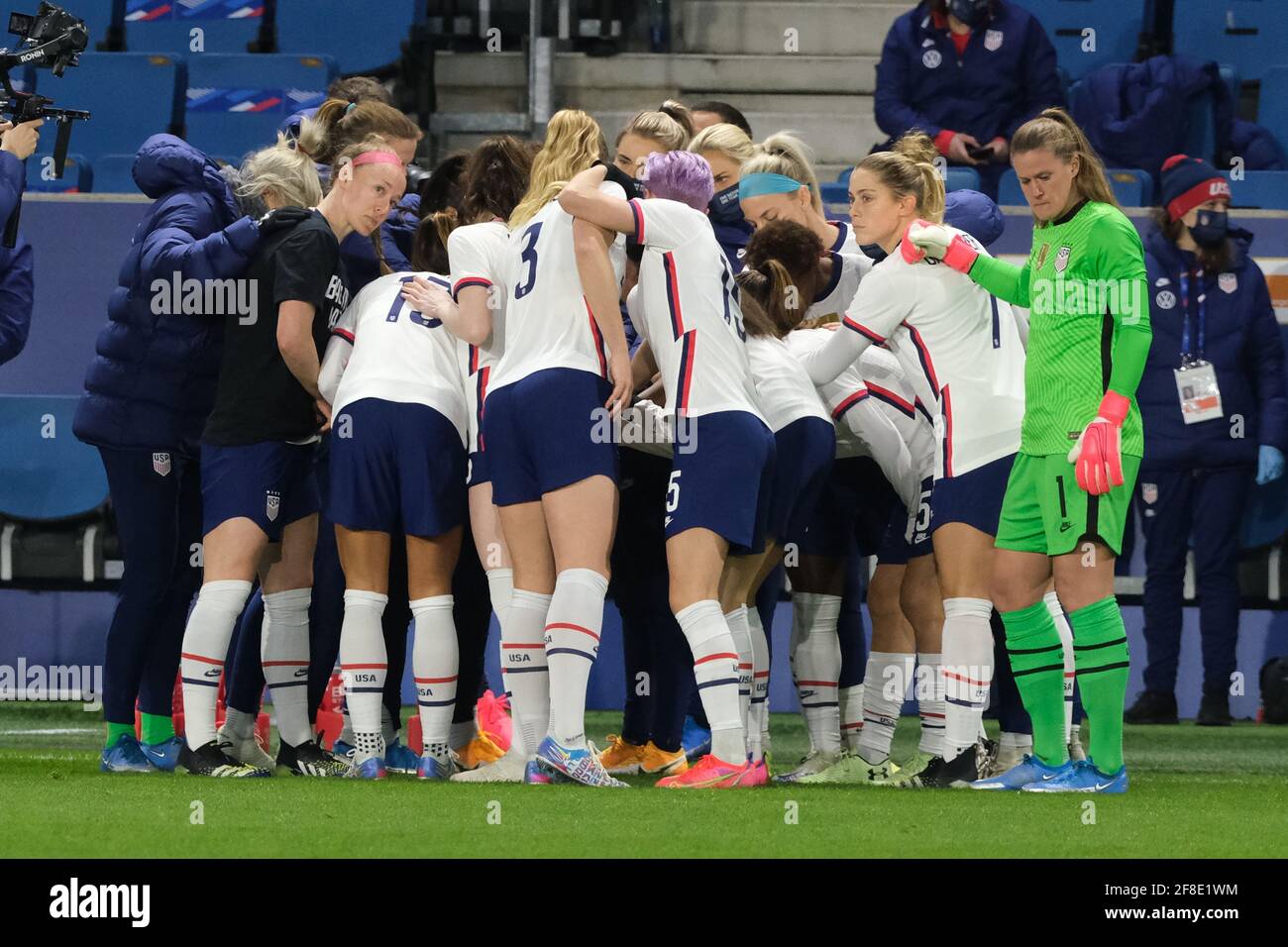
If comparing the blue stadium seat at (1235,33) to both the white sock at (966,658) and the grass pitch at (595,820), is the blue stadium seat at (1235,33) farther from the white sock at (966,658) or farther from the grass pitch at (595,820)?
the white sock at (966,658)

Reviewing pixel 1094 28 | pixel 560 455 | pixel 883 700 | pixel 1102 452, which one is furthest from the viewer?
pixel 1094 28

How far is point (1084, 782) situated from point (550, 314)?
1.85 m

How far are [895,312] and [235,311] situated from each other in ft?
6.08

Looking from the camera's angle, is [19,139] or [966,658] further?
[19,139]

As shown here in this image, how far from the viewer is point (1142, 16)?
9.94 metres

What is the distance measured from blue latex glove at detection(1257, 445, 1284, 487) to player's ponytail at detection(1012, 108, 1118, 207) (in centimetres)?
316

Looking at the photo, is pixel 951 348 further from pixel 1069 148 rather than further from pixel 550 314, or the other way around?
pixel 550 314

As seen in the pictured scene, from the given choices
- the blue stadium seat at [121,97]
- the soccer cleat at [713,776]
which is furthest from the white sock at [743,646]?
the blue stadium seat at [121,97]

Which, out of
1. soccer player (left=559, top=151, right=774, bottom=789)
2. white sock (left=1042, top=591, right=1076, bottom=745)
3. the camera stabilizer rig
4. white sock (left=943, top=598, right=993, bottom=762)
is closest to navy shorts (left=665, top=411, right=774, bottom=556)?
soccer player (left=559, top=151, right=774, bottom=789)

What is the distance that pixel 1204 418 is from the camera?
762 centimetres

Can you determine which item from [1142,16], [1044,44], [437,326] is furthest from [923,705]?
[1142,16]

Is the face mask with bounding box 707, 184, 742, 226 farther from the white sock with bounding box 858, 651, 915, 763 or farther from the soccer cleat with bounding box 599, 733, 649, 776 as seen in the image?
the soccer cleat with bounding box 599, 733, 649, 776

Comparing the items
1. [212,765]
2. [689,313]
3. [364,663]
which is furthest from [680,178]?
[212,765]

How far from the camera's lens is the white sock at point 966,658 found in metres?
4.93
